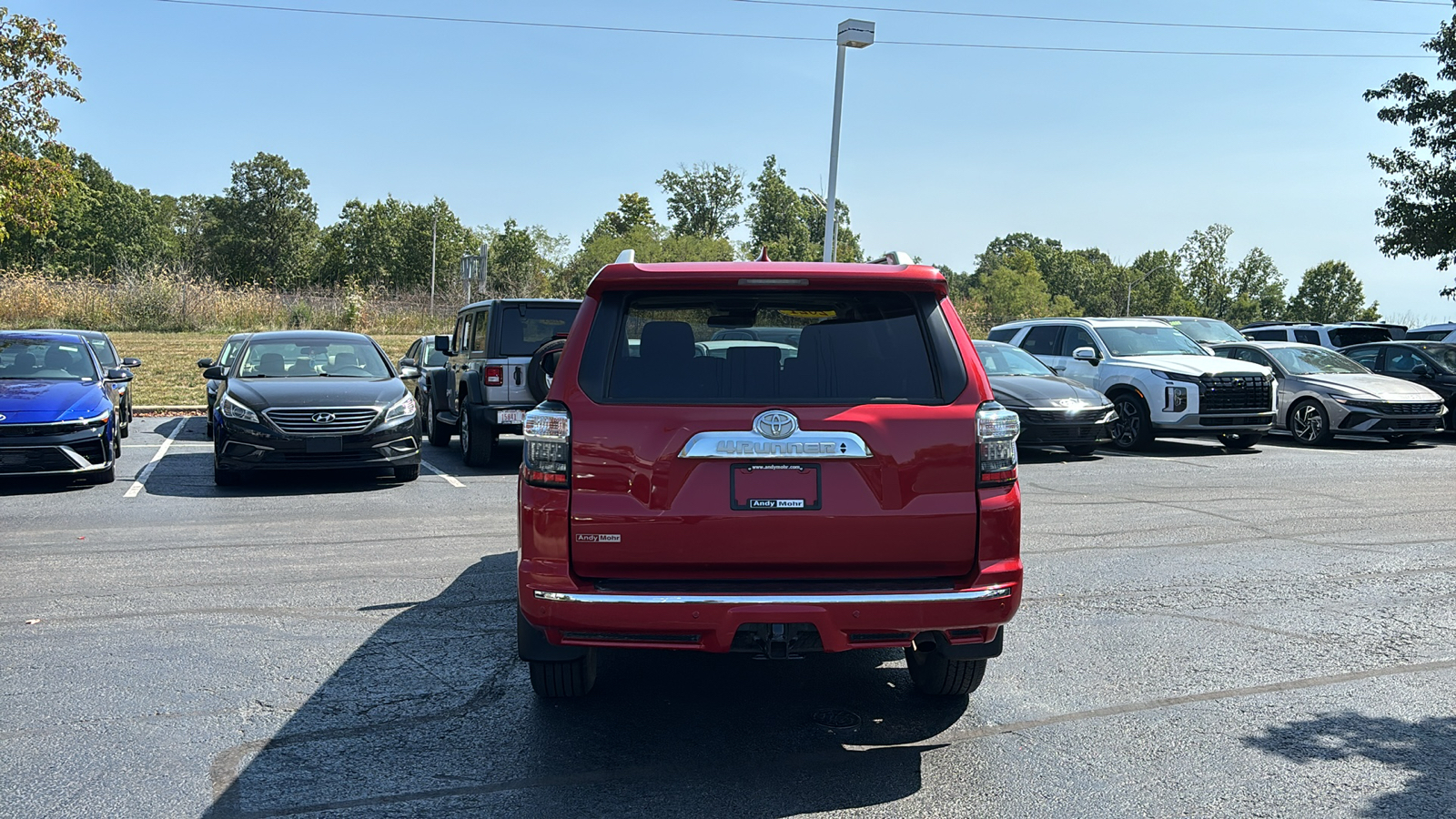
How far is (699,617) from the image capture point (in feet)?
12.6

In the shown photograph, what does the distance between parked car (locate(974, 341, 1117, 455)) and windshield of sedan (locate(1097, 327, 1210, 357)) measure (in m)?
2.14

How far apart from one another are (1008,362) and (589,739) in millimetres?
12677

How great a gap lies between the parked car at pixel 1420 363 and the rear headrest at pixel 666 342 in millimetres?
17795

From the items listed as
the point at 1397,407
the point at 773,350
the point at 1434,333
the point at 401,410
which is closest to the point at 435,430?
the point at 401,410

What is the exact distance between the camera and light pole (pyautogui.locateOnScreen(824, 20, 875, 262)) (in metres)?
19.8

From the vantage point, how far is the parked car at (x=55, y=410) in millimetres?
10414

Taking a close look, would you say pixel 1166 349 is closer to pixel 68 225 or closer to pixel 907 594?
pixel 907 594

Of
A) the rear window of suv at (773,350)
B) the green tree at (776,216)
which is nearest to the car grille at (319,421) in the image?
the rear window of suv at (773,350)

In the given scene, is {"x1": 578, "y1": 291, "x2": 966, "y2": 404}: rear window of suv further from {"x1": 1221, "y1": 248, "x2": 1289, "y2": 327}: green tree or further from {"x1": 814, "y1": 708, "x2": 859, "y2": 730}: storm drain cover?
{"x1": 1221, "y1": 248, "x2": 1289, "y2": 327}: green tree

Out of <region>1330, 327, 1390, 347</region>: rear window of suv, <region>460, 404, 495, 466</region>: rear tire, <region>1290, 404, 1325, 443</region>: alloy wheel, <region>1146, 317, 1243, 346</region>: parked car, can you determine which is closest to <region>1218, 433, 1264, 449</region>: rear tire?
<region>1290, 404, 1325, 443</region>: alloy wheel

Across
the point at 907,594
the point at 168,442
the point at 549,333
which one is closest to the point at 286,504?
the point at 549,333

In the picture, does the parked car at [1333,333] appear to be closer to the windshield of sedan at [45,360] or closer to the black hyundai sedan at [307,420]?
the black hyundai sedan at [307,420]

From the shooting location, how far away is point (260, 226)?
89.2 meters

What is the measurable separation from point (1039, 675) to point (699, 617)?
2132mm
